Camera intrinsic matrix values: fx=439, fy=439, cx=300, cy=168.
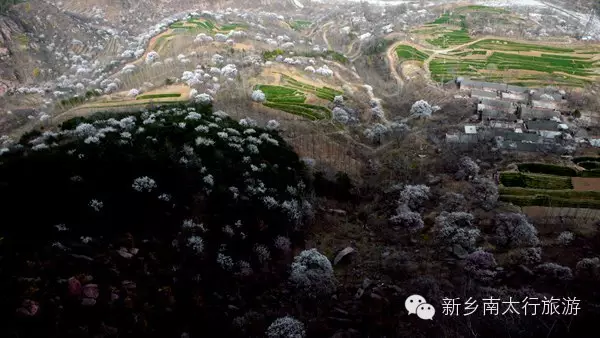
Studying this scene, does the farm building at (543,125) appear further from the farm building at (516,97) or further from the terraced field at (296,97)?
the terraced field at (296,97)

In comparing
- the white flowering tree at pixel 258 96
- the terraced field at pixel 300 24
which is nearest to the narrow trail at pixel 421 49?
the white flowering tree at pixel 258 96

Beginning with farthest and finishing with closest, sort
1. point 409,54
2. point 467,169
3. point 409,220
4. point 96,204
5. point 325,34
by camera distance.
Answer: point 325,34 → point 409,54 → point 467,169 → point 409,220 → point 96,204

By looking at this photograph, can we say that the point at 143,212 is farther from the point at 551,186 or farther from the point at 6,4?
the point at 6,4

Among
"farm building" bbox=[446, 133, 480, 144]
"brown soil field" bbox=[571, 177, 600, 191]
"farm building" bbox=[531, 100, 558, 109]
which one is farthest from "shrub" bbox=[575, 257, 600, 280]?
"farm building" bbox=[531, 100, 558, 109]

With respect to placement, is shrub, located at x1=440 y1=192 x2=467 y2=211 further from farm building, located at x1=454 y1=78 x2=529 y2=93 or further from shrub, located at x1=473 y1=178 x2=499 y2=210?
farm building, located at x1=454 y1=78 x2=529 y2=93

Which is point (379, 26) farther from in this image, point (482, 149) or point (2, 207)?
point (2, 207)

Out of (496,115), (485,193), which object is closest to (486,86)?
(496,115)

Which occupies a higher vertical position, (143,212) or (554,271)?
(143,212)

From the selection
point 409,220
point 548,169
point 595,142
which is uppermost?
point 409,220
